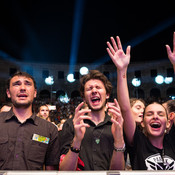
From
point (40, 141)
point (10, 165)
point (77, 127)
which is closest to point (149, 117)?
point (77, 127)

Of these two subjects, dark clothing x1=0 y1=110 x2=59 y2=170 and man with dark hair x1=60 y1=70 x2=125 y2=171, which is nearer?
man with dark hair x1=60 y1=70 x2=125 y2=171

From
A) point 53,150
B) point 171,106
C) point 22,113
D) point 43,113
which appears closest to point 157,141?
point 53,150

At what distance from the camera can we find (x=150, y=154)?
199 cm

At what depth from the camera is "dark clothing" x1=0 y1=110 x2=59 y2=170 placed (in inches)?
77.9

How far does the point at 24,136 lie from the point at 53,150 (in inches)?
15.2

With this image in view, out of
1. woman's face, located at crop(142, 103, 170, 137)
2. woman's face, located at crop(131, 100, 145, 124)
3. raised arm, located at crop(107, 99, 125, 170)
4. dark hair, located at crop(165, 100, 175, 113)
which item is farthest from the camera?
dark hair, located at crop(165, 100, 175, 113)

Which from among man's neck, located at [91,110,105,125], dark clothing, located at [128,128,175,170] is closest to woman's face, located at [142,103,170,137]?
dark clothing, located at [128,128,175,170]

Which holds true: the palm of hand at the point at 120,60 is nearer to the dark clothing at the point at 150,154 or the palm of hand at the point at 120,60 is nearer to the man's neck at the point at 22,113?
the dark clothing at the point at 150,154

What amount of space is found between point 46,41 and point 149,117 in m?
17.7

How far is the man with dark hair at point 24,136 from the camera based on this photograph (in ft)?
6.55

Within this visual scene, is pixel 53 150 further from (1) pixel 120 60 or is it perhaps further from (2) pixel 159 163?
(1) pixel 120 60

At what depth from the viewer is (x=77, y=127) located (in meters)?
→ 1.76

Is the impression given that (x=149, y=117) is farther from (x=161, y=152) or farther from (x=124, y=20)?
(x=124, y=20)

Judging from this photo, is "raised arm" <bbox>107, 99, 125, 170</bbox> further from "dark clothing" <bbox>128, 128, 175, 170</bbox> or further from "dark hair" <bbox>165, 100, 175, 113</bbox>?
"dark hair" <bbox>165, 100, 175, 113</bbox>
